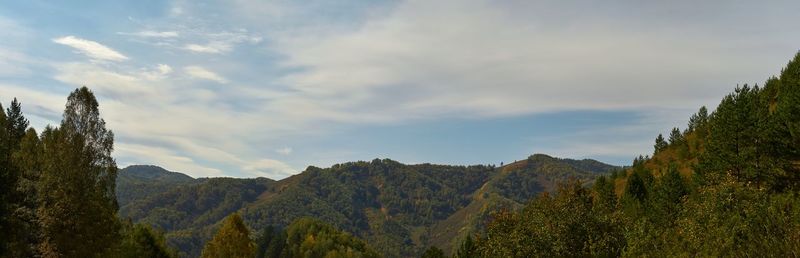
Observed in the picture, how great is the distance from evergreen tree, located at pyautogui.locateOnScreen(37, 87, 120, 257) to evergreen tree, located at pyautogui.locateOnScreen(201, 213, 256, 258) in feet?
91.6

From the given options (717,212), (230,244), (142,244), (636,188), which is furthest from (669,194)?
(142,244)

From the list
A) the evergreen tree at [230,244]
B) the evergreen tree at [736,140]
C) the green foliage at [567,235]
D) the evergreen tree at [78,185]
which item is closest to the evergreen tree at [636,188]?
the evergreen tree at [736,140]

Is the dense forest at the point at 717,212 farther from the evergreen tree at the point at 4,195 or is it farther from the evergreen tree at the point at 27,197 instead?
the evergreen tree at the point at 4,195

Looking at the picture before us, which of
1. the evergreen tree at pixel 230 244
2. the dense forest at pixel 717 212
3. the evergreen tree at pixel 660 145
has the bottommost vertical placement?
the evergreen tree at pixel 230 244

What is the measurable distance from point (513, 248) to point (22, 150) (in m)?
42.8

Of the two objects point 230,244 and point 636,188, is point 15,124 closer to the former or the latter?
point 230,244

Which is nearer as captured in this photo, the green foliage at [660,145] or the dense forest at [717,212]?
the dense forest at [717,212]

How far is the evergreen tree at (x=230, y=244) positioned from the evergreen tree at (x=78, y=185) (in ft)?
91.6

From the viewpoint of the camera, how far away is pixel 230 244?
263ft

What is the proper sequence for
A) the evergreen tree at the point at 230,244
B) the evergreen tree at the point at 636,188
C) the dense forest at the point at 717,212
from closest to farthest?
the dense forest at the point at 717,212 → the evergreen tree at the point at 230,244 → the evergreen tree at the point at 636,188

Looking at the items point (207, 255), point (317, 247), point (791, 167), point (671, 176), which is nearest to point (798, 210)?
point (791, 167)

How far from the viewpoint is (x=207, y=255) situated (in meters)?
79.9

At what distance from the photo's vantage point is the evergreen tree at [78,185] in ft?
139

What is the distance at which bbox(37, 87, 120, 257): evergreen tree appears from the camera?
139ft
